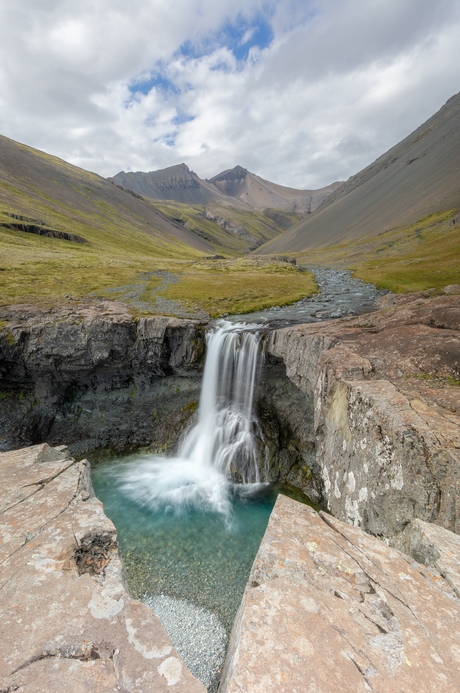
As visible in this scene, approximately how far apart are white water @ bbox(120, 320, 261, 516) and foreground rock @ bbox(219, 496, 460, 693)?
38.2 feet

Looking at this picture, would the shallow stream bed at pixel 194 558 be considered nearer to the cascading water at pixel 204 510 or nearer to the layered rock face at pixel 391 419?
the cascading water at pixel 204 510

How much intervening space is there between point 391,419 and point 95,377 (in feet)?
73.5

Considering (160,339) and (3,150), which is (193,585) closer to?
(160,339)

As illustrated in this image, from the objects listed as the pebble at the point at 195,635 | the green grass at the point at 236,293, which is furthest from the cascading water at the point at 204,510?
the green grass at the point at 236,293

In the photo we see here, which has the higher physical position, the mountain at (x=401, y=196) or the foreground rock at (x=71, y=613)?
the mountain at (x=401, y=196)

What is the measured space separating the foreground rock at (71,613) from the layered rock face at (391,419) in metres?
6.07

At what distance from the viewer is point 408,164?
140625 millimetres

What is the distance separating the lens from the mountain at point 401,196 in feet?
322

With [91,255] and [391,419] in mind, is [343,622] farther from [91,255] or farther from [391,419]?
[91,255]

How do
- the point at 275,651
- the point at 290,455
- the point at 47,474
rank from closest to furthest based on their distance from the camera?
the point at 275,651, the point at 47,474, the point at 290,455

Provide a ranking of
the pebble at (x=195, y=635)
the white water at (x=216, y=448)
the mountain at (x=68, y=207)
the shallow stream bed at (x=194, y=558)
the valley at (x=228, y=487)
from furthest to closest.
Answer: the mountain at (x=68, y=207), the white water at (x=216, y=448), the shallow stream bed at (x=194, y=558), the pebble at (x=195, y=635), the valley at (x=228, y=487)

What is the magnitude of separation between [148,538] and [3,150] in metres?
180

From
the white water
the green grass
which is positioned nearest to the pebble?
the white water

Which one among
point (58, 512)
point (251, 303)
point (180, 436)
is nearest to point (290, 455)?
point (180, 436)
